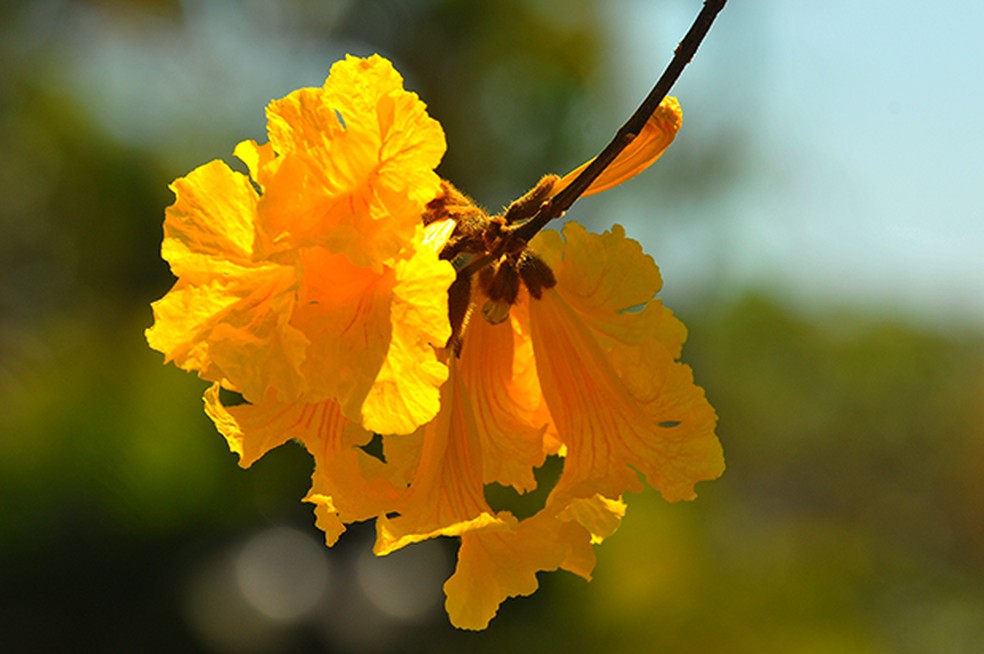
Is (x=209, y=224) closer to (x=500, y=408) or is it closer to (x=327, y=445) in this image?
(x=327, y=445)

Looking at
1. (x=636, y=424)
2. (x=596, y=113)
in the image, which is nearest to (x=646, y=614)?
(x=636, y=424)

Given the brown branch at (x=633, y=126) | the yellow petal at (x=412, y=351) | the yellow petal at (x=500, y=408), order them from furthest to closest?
the yellow petal at (x=500, y=408)
the brown branch at (x=633, y=126)
the yellow petal at (x=412, y=351)

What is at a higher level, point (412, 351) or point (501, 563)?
point (412, 351)

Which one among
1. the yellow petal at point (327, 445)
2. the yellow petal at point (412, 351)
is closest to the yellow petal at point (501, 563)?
the yellow petal at point (327, 445)

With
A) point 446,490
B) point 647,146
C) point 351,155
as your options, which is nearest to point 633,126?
point 647,146

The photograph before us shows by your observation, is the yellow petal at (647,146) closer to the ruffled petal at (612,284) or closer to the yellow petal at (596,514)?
the ruffled petal at (612,284)

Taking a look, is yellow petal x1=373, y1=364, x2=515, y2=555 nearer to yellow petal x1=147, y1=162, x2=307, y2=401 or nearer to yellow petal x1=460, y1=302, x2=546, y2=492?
yellow petal x1=460, y1=302, x2=546, y2=492

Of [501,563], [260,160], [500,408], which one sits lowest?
[501,563]
